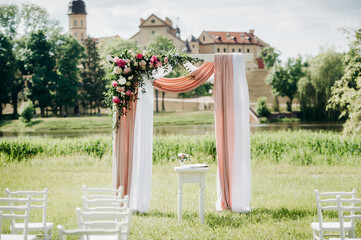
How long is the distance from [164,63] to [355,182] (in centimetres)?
569

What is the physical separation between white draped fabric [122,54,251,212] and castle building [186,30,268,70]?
61826 millimetres

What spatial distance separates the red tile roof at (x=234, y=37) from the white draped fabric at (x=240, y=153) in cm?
6669

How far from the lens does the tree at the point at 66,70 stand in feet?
125

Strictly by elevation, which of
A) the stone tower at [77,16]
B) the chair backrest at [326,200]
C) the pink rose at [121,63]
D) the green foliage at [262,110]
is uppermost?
the stone tower at [77,16]

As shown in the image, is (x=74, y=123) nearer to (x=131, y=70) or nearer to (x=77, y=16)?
(x=131, y=70)

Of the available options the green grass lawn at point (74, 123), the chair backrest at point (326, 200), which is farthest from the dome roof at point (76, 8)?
the chair backrest at point (326, 200)

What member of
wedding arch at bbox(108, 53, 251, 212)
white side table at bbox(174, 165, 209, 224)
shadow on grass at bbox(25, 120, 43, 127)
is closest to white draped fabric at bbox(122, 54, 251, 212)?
wedding arch at bbox(108, 53, 251, 212)

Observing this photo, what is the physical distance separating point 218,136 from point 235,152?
44cm

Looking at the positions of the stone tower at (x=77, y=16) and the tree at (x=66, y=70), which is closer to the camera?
the tree at (x=66, y=70)

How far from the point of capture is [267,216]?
639cm

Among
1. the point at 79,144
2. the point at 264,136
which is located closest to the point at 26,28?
the point at 79,144

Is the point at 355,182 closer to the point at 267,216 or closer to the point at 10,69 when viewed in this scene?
the point at 267,216

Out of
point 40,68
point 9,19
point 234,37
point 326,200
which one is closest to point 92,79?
point 40,68

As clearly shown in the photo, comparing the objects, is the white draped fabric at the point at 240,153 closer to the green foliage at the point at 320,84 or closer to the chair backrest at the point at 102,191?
the chair backrest at the point at 102,191
